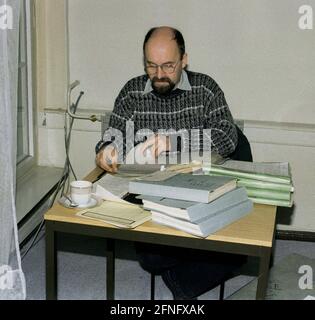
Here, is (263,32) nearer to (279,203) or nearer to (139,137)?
(139,137)

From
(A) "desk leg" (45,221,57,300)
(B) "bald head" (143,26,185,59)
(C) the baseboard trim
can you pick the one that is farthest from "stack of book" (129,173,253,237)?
(C) the baseboard trim

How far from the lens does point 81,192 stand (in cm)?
197

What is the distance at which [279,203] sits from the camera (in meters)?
2.02

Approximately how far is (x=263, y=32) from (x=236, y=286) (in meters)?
1.23

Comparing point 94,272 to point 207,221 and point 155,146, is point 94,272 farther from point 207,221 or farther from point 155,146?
point 207,221

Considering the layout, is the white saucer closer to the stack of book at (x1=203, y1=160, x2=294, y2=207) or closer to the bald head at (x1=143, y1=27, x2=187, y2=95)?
the stack of book at (x1=203, y1=160, x2=294, y2=207)

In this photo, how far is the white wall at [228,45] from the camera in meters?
2.96

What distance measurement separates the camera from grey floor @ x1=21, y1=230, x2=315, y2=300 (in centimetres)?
270

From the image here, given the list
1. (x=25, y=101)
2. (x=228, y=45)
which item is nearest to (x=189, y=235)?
(x=228, y=45)

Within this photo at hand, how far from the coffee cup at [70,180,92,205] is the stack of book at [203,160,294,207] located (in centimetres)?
42

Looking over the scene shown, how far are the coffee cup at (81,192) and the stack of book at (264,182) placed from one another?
16.4 inches

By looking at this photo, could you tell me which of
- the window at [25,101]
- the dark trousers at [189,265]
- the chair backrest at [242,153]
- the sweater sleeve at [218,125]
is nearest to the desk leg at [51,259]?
the dark trousers at [189,265]

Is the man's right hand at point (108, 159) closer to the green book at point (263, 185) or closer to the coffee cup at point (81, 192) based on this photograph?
the coffee cup at point (81, 192)
